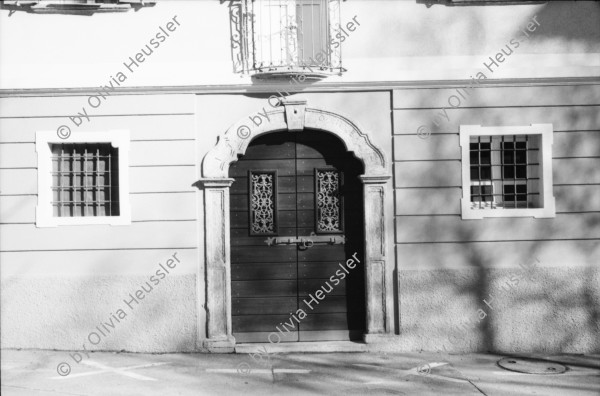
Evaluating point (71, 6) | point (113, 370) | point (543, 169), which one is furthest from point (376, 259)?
point (71, 6)

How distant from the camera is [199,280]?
10844mm

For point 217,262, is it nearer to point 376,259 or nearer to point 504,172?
point 376,259

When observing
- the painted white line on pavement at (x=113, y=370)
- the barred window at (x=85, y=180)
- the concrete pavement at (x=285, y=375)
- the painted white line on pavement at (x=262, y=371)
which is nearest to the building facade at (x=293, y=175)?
the barred window at (x=85, y=180)

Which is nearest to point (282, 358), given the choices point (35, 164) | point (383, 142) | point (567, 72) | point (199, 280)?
point (199, 280)

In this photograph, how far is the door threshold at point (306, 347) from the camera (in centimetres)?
1084

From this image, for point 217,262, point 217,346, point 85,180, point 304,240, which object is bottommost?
point 217,346

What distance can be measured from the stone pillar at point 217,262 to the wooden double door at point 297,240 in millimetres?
208

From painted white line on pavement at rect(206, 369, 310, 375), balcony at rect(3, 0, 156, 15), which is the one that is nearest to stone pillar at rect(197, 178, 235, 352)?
painted white line on pavement at rect(206, 369, 310, 375)

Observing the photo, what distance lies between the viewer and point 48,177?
1088 cm

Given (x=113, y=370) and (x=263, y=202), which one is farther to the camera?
(x=263, y=202)

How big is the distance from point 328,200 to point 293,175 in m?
0.58

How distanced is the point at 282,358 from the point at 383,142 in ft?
10.4

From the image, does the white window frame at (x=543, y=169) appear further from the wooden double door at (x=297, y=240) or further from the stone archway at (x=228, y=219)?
the wooden double door at (x=297, y=240)

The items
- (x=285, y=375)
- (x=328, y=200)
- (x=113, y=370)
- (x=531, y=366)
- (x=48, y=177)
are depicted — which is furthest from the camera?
(x=328, y=200)
